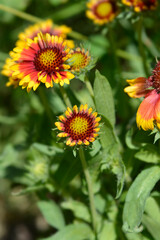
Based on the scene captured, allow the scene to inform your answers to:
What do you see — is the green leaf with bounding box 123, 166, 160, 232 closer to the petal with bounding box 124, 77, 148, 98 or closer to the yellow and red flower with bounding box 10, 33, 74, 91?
the petal with bounding box 124, 77, 148, 98

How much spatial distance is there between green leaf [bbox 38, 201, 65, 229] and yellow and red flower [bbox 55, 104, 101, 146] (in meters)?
0.58

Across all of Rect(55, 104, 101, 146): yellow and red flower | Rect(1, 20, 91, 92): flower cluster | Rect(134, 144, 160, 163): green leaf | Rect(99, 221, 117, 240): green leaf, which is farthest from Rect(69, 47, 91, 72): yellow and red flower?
Rect(99, 221, 117, 240): green leaf

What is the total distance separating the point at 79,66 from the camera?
1.24m

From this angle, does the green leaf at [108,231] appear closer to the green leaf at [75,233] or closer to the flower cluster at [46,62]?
the green leaf at [75,233]

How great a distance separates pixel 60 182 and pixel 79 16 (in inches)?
61.0

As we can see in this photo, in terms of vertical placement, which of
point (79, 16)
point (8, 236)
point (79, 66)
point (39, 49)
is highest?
point (79, 16)

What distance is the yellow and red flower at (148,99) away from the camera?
3.58 feet

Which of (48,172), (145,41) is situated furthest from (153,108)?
(145,41)

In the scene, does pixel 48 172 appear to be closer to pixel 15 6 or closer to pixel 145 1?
pixel 145 1

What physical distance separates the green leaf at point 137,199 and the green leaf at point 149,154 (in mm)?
40

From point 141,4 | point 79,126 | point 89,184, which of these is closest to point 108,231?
point 89,184

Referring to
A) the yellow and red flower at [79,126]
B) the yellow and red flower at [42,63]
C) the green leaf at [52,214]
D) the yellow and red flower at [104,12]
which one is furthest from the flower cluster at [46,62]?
the green leaf at [52,214]

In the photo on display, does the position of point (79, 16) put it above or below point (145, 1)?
above

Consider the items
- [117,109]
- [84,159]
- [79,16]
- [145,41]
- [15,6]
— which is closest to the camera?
[84,159]
